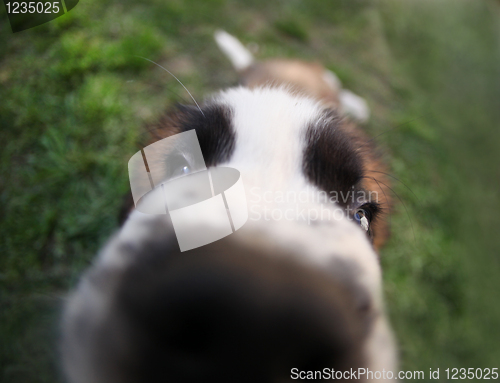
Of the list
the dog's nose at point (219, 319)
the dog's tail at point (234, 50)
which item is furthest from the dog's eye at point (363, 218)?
the dog's tail at point (234, 50)

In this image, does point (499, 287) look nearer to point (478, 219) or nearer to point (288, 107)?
point (478, 219)

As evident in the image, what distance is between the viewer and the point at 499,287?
1.96 meters

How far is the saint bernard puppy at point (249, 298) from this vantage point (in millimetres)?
516

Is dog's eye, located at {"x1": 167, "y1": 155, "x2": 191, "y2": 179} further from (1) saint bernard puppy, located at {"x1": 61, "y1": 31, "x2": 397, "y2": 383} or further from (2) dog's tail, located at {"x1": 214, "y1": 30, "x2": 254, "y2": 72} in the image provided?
(2) dog's tail, located at {"x1": 214, "y1": 30, "x2": 254, "y2": 72}

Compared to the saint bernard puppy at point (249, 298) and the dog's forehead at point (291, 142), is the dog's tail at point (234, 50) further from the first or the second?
the saint bernard puppy at point (249, 298)

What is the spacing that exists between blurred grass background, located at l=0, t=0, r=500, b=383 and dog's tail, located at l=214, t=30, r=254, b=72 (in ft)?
0.21

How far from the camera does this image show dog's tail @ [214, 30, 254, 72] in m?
2.32

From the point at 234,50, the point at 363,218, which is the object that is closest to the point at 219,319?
the point at 363,218

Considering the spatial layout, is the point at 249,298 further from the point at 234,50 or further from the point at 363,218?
the point at 234,50

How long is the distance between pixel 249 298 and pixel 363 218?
0.61m

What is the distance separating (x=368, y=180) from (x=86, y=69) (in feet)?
4.94

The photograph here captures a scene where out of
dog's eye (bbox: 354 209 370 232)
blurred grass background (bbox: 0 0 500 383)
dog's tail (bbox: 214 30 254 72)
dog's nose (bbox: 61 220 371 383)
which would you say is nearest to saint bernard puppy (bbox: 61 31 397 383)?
dog's nose (bbox: 61 220 371 383)

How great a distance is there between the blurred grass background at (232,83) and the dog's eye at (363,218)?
0.47m

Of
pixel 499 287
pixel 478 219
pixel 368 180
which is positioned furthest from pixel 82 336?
pixel 499 287
